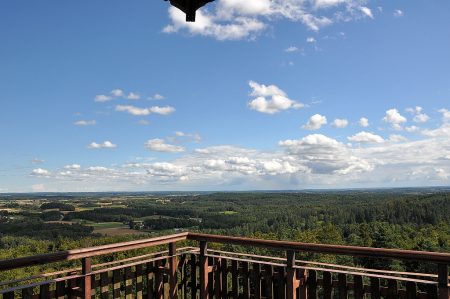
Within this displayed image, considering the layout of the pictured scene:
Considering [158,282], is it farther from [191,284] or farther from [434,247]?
[434,247]

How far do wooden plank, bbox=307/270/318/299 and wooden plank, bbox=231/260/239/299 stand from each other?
2.06 ft

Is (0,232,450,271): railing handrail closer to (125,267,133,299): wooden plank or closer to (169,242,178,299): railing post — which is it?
(169,242,178,299): railing post

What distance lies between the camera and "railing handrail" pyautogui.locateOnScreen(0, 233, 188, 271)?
2.17 m

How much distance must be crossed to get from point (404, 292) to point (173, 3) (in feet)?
6.92

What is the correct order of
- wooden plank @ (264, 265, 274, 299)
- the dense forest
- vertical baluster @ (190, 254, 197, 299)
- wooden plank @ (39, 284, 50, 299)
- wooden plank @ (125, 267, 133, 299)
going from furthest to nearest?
the dense forest, vertical baluster @ (190, 254, 197, 299), wooden plank @ (125, 267, 133, 299), wooden plank @ (264, 265, 274, 299), wooden plank @ (39, 284, 50, 299)

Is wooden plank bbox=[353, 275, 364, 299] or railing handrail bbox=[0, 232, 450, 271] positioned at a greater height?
railing handrail bbox=[0, 232, 450, 271]

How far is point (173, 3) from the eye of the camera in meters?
1.92

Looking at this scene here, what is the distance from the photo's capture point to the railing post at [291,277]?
2.76 meters

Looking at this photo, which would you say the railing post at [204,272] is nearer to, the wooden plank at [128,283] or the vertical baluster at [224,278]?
Answer: the vertical baluster at [224,278]

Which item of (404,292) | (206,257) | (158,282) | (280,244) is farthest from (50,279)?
(404,292)

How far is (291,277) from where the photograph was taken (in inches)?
109

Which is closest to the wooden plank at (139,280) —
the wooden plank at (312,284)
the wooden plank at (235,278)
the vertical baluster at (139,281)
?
the vertical baluster at (139,281)

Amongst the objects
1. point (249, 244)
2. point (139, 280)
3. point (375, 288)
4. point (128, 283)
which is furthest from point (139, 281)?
point (375, 288)

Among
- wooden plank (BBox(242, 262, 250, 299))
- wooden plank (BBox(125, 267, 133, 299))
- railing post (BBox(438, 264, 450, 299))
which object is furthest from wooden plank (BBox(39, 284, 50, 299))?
railing post (BBox(438, 264, 450, 299))
